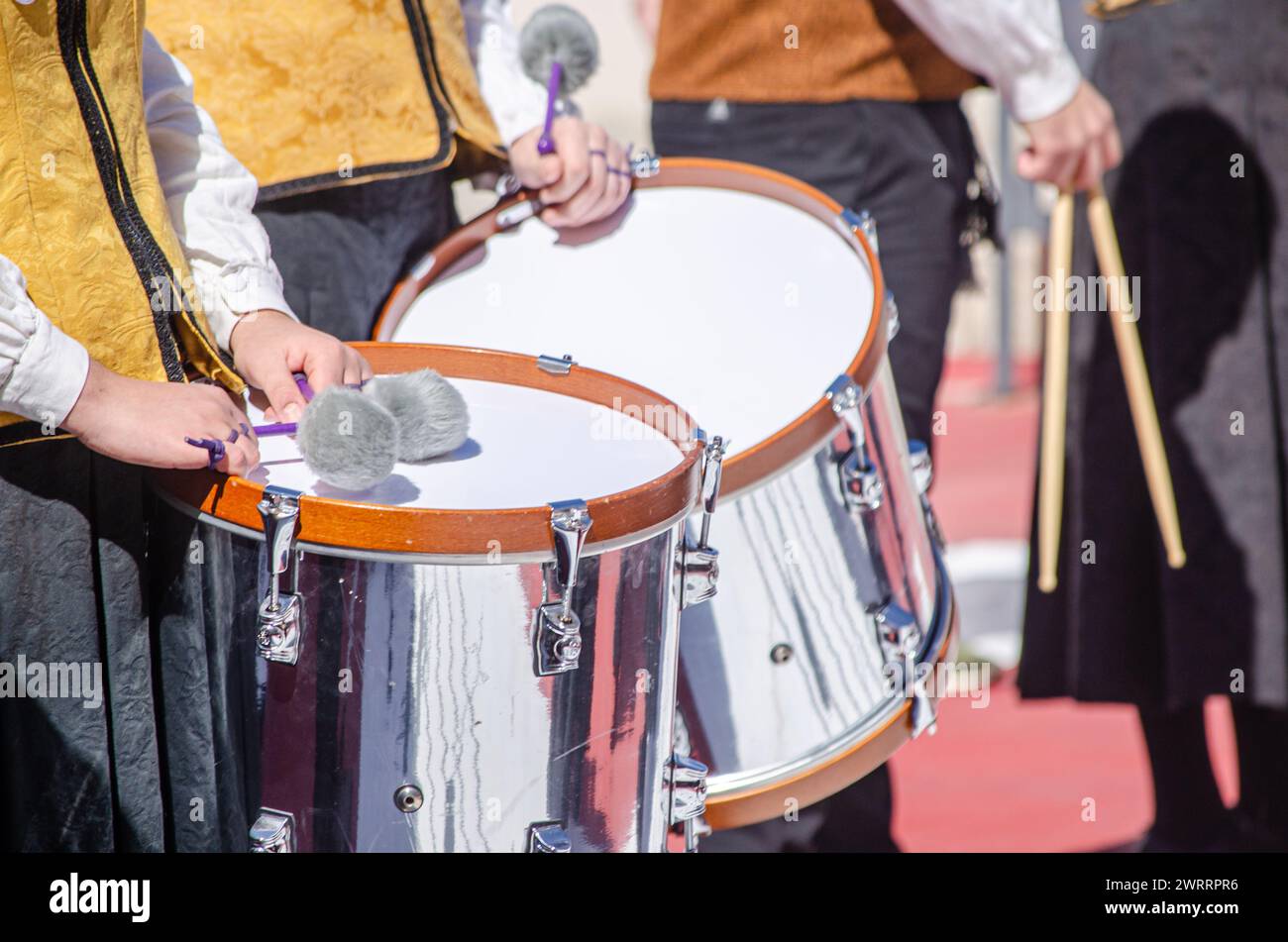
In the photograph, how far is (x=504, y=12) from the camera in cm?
179

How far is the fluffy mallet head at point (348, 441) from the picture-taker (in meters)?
1.10

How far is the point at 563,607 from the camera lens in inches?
44.3

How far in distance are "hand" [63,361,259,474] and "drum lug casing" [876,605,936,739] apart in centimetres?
71

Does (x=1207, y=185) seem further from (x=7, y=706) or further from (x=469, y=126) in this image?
(x=7, y=706)

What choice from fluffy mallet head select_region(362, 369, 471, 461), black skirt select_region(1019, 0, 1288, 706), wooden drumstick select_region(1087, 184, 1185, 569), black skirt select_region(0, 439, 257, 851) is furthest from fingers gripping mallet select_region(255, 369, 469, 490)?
black skirt select_region(1019, 0, 1288, 706)

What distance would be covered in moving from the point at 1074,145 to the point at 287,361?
1.17 m

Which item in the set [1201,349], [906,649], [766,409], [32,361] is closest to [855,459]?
[766,409]

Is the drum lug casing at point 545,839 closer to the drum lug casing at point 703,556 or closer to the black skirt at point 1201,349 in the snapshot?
the drum lug casing at point 703,556

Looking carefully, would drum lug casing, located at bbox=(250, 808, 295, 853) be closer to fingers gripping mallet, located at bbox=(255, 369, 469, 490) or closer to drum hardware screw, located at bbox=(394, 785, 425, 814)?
drum hardware screw, located at bbox=(394, 785, 425, 814)

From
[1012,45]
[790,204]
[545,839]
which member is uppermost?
[1012,45]

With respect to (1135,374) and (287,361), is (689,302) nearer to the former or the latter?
(287,361)

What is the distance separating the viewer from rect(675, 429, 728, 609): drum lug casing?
1.28 meters

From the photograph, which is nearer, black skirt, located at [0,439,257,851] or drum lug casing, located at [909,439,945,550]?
black skirt, located at [0,439,257,851]

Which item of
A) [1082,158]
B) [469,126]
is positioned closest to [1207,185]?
[1082,158]
